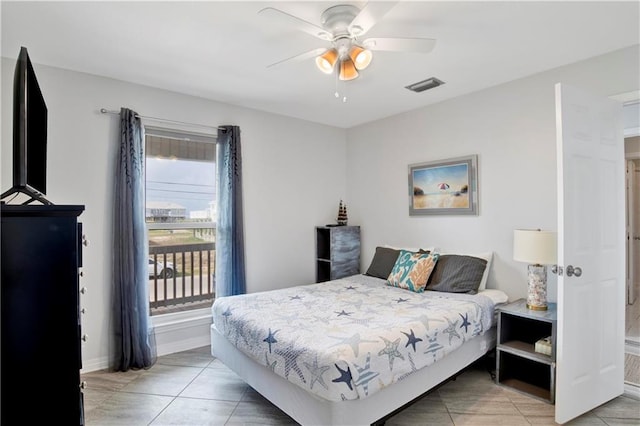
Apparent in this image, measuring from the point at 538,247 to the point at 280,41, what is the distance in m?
2.47

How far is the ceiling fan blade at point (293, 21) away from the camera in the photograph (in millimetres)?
1683

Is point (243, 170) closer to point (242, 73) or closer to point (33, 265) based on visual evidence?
point (242, 73)

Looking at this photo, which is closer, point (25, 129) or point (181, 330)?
point (25, 129)

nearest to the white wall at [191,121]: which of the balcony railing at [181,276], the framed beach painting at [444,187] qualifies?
the balcony railing at [181,276]

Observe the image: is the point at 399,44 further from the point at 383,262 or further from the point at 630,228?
the point at 630,228

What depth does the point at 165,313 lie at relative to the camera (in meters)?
3.46

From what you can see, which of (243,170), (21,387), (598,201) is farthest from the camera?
(243,170)

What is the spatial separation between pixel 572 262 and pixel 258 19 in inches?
97.5

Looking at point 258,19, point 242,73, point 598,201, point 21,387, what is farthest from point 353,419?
point 242,73

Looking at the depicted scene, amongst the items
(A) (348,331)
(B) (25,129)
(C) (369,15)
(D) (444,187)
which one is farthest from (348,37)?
(D) (444,187)

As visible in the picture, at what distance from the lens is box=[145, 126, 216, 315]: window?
336 cm

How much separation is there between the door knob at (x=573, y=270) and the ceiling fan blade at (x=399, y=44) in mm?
1592

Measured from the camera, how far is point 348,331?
208cm

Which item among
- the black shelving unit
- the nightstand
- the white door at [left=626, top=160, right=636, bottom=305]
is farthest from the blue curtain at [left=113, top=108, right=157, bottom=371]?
the white door at [left=626, top=160, right=636, bottom=305]
